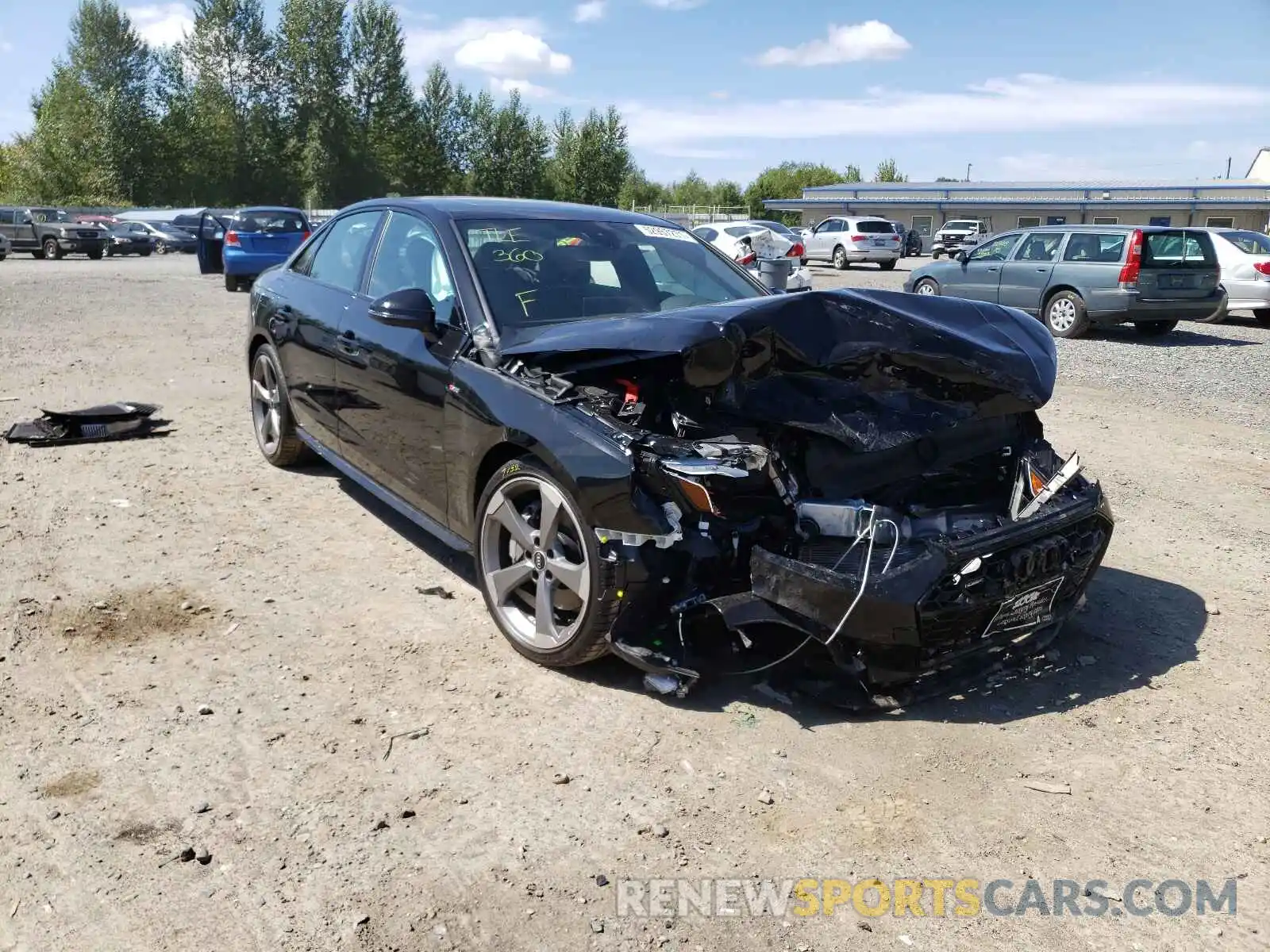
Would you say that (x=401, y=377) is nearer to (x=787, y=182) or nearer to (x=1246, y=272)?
(x=1246, y=272)

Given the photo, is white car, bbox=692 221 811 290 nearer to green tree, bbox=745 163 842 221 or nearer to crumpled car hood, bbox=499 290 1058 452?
crumpled car hood, bbox=499 290 1058 452

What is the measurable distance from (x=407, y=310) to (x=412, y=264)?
0.72m

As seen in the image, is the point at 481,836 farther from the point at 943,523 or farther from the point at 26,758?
the point at 943,523

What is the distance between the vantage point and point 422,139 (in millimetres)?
69062

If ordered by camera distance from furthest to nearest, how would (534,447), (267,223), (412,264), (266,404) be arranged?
(267,223) → (266,404) → (412,264) → (534,447)

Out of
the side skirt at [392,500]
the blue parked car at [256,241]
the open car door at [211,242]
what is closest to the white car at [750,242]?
the blue parked car at [256,241]

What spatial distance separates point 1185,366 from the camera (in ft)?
41.4

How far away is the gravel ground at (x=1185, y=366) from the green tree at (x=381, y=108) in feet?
195

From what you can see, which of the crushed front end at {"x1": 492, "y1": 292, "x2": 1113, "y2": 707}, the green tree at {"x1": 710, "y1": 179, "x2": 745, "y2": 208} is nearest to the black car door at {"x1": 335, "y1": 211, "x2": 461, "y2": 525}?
the crushed front end at {"x1": 492, "y1": 292, "x2": 1113, "y2": 707}

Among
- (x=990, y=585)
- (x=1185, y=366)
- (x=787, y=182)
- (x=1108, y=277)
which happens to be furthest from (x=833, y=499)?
(x=787, y=182)

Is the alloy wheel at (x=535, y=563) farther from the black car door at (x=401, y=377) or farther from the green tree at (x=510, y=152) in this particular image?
the green tree at (x=510, y=152)

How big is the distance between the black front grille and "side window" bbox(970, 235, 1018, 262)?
13609mm

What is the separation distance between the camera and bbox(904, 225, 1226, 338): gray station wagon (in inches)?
574

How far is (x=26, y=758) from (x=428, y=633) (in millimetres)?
1500
